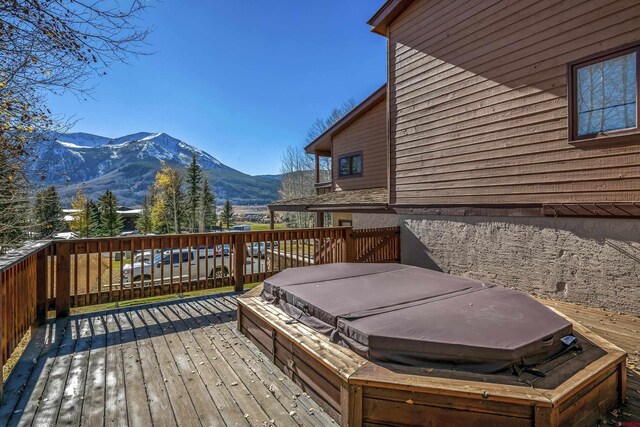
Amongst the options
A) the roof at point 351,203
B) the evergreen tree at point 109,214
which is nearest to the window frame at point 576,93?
the roof at point 351,203

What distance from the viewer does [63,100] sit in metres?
4.71

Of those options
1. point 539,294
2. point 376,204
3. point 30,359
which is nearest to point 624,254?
point 539,294

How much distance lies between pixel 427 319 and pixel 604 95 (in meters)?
4.41

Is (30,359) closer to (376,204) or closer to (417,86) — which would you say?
(376,204)

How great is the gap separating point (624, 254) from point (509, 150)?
222cm

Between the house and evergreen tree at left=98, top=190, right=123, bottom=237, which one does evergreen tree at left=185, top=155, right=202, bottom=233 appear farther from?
the house

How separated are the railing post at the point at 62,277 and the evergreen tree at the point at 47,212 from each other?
2.92 metres

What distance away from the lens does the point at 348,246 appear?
276 inches

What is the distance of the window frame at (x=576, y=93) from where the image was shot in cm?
396

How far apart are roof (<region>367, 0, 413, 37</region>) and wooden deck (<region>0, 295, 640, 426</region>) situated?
721 cm

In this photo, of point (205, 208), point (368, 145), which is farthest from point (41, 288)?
point (205, 208)

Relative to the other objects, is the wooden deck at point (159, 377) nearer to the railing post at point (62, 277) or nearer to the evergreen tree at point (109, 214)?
the railing post at point (62, 277)

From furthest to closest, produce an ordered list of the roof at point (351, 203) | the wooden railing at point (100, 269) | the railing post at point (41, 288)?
the roof at point (351, 203) < the railing post at point (41, 288) < the wooden railing at point (100, 269)

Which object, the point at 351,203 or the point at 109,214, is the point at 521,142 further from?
the point at 109,214
